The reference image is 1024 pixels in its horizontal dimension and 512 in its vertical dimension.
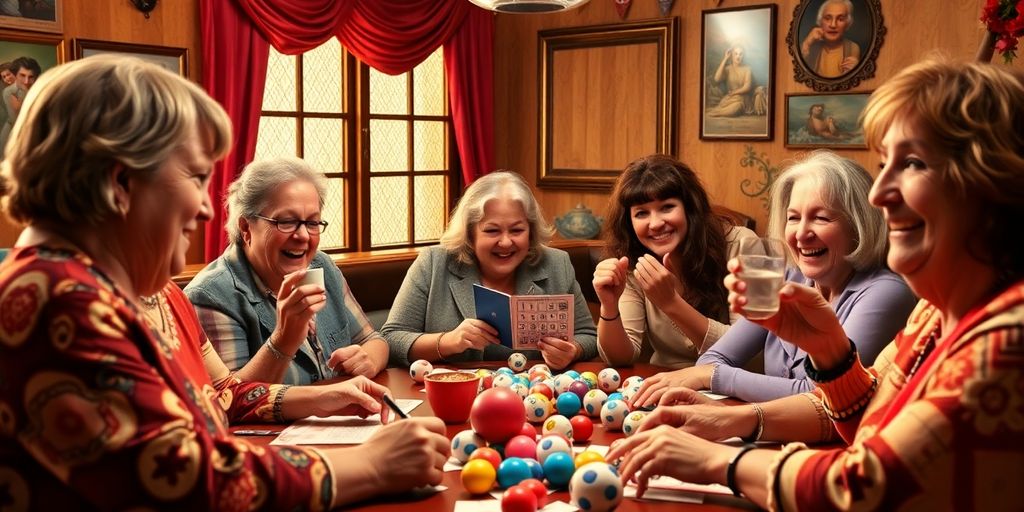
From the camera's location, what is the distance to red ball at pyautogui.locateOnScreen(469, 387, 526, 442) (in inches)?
69.5

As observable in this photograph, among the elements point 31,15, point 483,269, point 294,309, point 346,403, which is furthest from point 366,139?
point 346,403

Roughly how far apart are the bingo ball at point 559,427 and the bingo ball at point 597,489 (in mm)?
360

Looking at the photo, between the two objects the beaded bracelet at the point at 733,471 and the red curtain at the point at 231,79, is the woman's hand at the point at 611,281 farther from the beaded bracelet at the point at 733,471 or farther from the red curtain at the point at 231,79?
the red curtain at the point at 231,79

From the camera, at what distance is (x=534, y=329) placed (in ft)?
8.97

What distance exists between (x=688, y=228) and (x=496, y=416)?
1.82 metres

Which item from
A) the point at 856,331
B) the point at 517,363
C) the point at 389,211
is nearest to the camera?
the point at 856,331

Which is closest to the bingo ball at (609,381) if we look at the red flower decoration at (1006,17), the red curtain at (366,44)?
the red flower decoration at (1006,17)

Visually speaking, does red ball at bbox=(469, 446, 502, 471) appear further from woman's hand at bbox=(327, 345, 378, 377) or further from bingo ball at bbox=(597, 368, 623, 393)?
woman's hand at bbox=(327, 345, 378, 377)

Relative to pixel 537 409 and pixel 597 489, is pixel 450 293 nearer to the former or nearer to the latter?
pixel 537 409

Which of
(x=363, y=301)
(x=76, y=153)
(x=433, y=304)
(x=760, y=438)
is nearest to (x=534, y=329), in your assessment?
(x=433, y=304)

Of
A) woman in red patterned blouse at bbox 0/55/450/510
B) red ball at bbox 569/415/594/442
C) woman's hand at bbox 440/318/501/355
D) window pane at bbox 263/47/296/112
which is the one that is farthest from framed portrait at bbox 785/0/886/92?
woman in red patterned blouse at bbox 0/55/450/510

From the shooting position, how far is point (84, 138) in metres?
1.17

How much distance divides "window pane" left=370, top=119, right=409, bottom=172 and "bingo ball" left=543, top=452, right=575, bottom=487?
5034mm

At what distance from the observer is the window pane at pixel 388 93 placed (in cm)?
644
